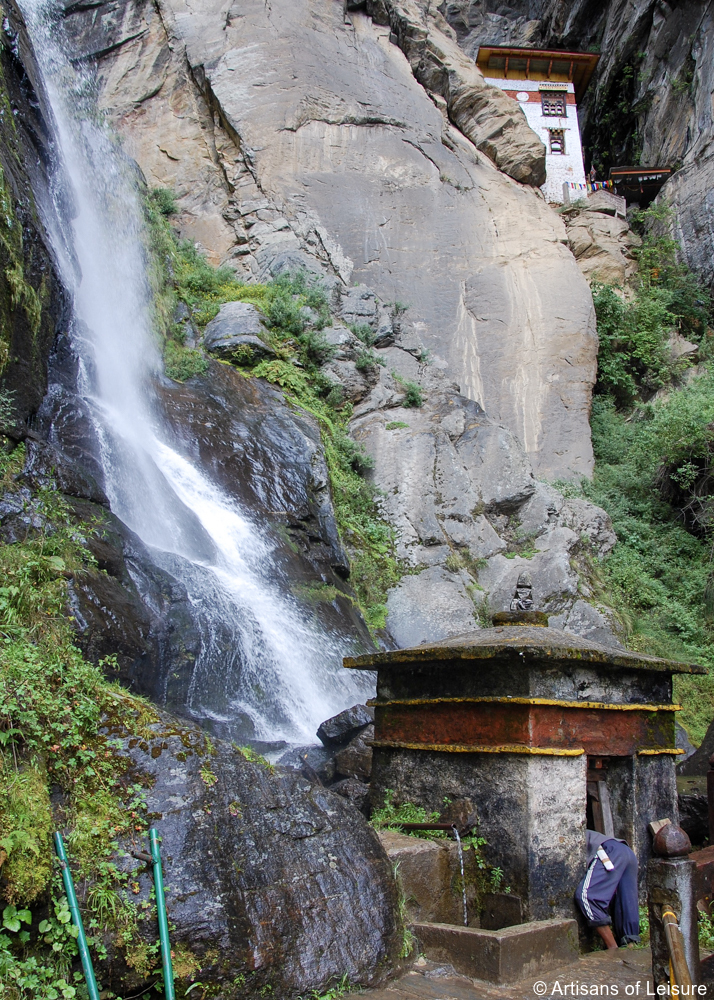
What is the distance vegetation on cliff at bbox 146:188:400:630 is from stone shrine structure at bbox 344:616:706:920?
7.63 meters

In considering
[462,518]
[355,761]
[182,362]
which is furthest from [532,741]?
[182,362]

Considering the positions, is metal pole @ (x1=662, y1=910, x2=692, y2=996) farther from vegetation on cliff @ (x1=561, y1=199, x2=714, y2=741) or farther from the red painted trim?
vegetation on cliff @ (x1=561, y1=199, x2=714, y2=741)

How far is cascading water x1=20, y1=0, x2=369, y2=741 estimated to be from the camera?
9.23 meters

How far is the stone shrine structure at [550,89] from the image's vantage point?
32.4m

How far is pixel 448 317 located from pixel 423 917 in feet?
60.0

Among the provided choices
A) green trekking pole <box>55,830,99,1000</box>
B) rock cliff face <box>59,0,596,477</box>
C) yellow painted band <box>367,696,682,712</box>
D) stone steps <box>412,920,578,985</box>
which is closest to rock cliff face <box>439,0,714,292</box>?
rock cliff face <box>59,0,596,477</box>

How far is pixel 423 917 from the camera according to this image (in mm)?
4809

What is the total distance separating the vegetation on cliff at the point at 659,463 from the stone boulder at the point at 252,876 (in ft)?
37.3

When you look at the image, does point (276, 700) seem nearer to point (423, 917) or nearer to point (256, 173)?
point (423, 917)

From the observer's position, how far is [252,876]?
3.87 meters

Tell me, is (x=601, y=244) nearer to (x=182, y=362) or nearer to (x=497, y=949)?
(x=182, y=362)

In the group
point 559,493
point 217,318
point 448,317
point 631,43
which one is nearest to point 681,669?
point 559,493

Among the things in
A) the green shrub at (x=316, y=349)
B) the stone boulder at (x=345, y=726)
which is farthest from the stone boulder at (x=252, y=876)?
the green shrub at (x=316, y=349)

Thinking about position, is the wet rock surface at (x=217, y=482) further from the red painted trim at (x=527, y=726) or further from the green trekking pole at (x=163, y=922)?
the green trekking pole at (x=163, y=922)
